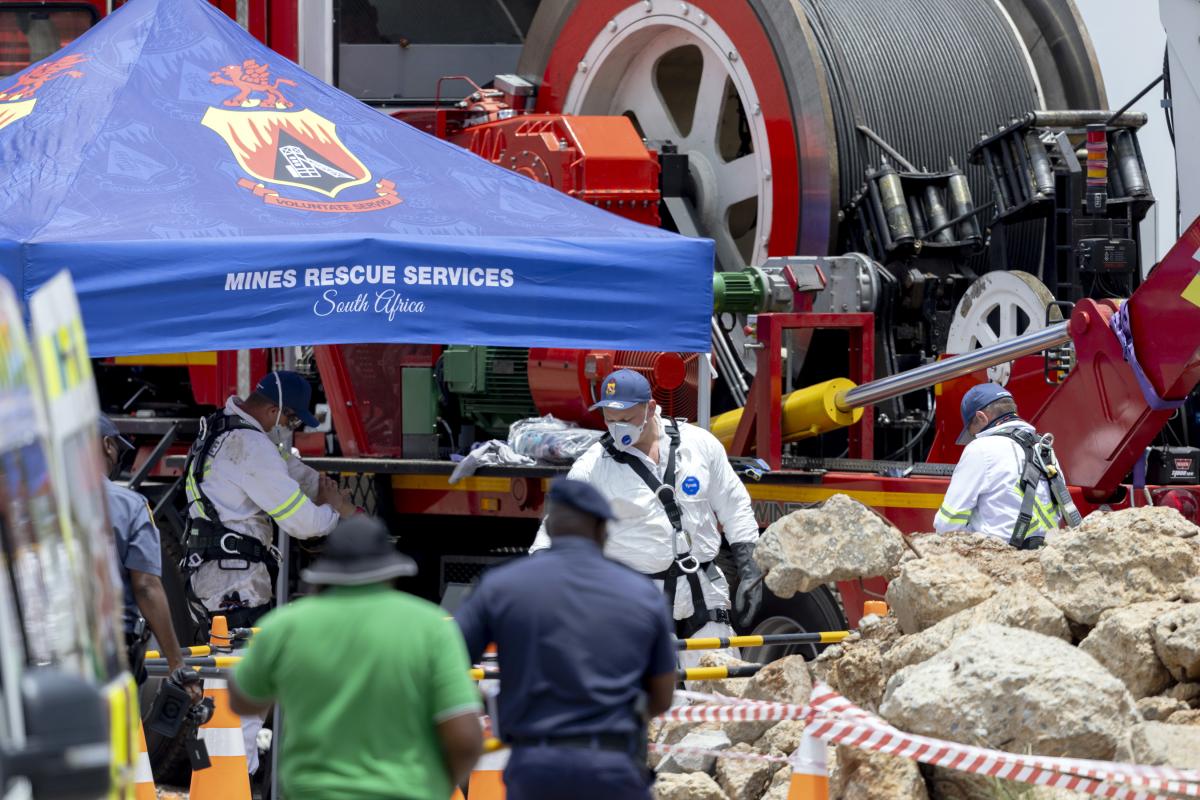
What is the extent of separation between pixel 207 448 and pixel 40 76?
1.71 m

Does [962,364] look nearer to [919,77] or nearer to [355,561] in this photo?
[919,77]

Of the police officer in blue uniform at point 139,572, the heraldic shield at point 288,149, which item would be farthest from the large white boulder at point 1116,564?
the heraldic shield at point 288,149

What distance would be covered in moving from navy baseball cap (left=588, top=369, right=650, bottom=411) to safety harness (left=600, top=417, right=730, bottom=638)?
19 centimetres

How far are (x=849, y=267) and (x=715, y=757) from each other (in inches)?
123

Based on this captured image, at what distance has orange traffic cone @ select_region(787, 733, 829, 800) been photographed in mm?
5539

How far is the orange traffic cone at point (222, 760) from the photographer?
21.5 ft

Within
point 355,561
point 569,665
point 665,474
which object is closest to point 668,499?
point 665,474

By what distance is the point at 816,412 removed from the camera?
862 centimetres

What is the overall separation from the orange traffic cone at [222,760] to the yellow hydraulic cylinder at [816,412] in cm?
300

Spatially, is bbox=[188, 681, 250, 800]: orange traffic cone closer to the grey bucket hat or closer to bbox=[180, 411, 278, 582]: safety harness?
bbox=[180, 411, 278, 582]: safety harness

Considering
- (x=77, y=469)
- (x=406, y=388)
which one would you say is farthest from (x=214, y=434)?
(x=77, y=469)

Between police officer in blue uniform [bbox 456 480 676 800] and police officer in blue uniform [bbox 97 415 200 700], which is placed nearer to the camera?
police officer in blue uniform [bbox 456 480 676 800]

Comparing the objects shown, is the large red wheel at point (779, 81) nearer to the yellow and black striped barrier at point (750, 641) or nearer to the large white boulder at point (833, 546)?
the large white boulder at point (833, 546)

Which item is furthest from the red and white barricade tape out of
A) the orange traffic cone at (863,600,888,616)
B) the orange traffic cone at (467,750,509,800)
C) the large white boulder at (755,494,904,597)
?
the large white boulder at (755,494,904,597)
